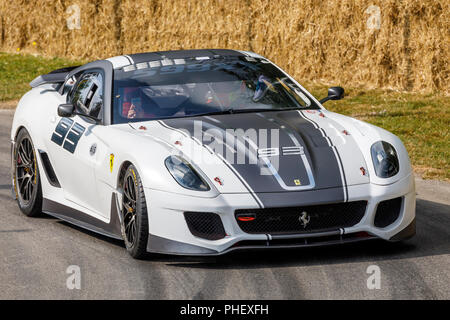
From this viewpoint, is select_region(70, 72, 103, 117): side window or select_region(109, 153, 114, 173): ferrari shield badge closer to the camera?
select_region(109, 153, 114, 173): ferrari shield badge

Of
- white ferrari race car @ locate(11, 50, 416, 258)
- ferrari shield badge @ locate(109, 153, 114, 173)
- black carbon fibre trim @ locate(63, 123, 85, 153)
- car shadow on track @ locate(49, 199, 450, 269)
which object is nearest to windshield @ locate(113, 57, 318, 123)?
white ferrari race car @ locate(11, 50, 416, 258)

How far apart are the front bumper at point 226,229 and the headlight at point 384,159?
0.14m

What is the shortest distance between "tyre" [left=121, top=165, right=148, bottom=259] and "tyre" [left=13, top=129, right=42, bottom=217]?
1.80m

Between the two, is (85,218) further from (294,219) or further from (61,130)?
(294,219)

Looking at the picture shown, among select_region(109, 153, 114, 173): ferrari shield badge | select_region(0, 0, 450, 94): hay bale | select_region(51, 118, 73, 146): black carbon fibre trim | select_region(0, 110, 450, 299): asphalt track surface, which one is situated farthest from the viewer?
select_region(0, 0, 450, 94): hay bale

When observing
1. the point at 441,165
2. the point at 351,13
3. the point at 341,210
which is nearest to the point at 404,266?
the point at 341,210

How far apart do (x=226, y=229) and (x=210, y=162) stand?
0.50 m

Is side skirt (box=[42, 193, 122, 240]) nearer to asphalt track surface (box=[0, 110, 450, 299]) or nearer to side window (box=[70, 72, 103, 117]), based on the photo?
asphalt track surface (box=[0, 110, 450, 299])

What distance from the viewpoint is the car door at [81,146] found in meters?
7.70

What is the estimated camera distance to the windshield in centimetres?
784

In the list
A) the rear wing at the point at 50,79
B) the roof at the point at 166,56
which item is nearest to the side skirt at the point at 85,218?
the roof at the point at 166,56

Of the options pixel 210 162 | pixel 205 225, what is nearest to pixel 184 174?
pixel 210 162

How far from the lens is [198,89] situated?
8.05m
